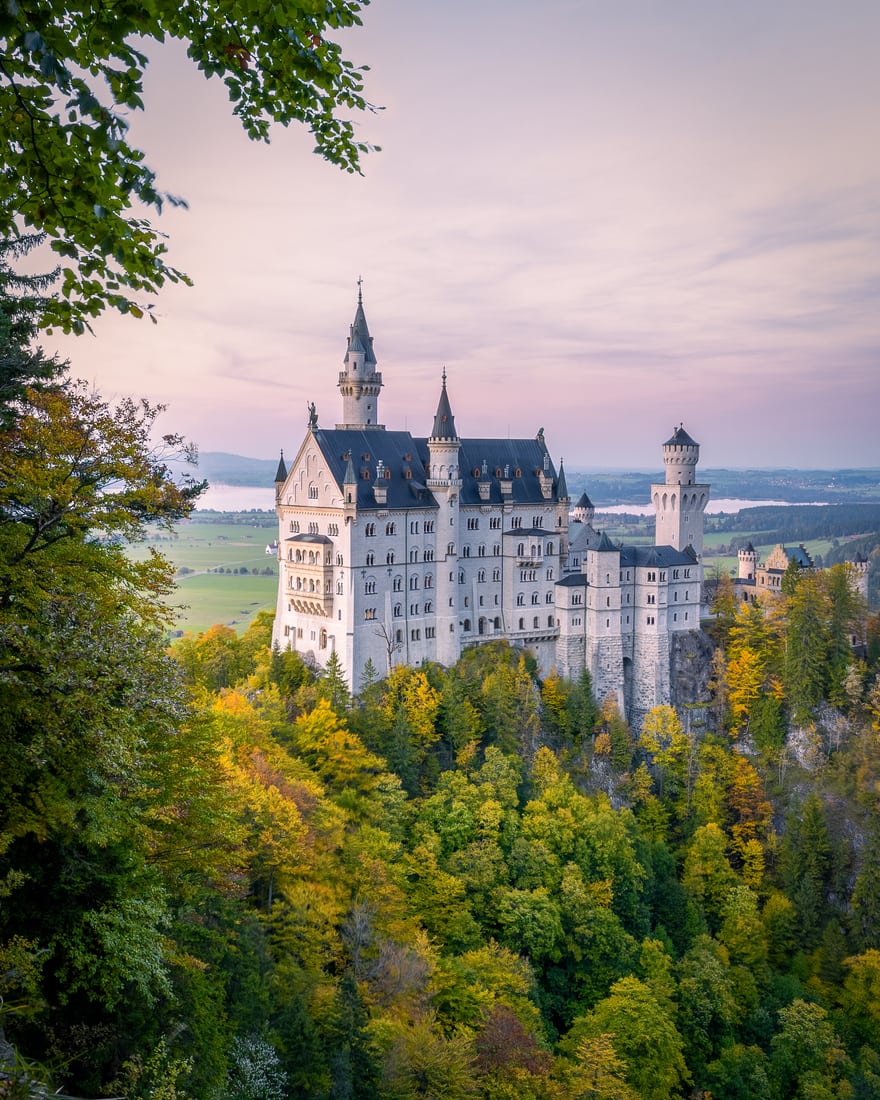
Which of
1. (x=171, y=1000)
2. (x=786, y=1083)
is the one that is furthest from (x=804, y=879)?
(x=171, y=1000)

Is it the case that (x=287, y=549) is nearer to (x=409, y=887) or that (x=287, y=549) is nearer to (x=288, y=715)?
(x=288, y=715)

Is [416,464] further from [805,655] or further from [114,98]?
[114,98]

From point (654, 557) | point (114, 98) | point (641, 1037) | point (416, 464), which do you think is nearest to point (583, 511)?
point (654, 557)

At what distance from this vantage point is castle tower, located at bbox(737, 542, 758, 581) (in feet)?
305

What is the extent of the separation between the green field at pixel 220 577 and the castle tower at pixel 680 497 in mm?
44317

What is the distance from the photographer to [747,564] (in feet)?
309

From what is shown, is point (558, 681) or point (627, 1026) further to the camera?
point (558, 681)

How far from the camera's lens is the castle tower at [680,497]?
82625 millimetres

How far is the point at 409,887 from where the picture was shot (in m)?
Answer: 47.4

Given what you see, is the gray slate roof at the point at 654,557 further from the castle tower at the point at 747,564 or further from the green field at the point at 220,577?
the green field at the point at 220,577

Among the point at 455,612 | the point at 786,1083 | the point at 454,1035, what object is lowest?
the point at 786,1083

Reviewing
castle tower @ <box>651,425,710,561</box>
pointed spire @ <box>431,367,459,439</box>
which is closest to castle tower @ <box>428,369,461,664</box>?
pointed spire @ <box>431,367,459,439</box>

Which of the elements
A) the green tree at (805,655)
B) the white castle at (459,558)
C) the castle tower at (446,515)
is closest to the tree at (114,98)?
the white castle at (459,558)

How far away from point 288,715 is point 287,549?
1458 centimetres
